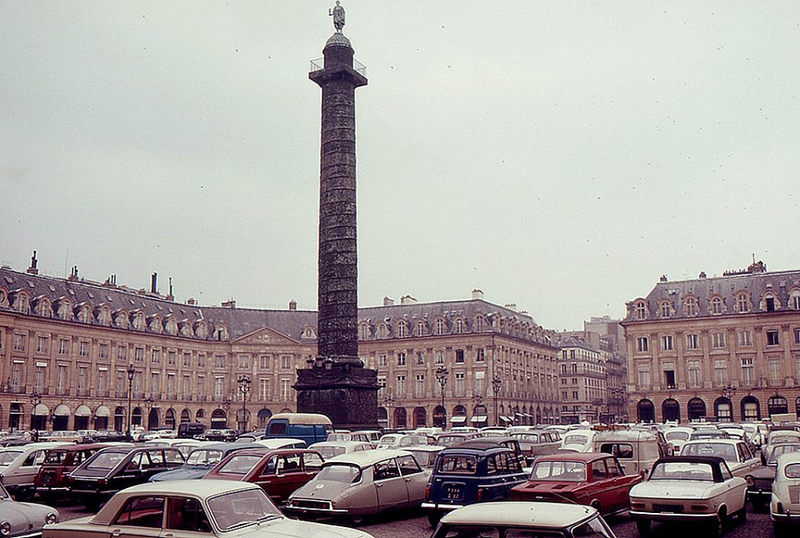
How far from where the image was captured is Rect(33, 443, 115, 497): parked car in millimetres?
17156

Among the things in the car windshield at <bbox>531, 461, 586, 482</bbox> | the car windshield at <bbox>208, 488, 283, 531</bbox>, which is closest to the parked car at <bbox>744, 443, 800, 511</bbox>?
the car windshield at <bbox>531, 461, 586, 482</bbox>

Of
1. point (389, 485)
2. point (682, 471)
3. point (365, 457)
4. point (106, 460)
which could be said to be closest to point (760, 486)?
point (682, 471)

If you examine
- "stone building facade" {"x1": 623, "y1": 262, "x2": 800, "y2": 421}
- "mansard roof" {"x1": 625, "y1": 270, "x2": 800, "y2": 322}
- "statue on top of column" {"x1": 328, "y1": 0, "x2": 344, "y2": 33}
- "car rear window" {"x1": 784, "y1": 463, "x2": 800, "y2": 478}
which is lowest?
"car rear window" {"x1": 784, "y1": 463, "x2": 800, "y2": 478}

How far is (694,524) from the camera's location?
12.0 metres

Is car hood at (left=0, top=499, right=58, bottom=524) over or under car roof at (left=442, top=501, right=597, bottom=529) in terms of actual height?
under

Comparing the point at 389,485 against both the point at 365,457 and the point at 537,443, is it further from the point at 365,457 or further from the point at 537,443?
the point at 537,443

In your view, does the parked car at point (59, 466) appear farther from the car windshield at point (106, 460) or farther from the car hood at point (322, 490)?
the car hood at point (322, 490)

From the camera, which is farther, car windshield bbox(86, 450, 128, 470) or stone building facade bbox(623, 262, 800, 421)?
stone building facade bbox(623, 262, 800, 421)

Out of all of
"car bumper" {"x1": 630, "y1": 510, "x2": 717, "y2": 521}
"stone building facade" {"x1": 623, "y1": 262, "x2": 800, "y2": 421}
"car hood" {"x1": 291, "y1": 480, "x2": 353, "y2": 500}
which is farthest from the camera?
"stone building facade" {"x1": 623, "y1": 262, "x2": 800, "y2": 421}

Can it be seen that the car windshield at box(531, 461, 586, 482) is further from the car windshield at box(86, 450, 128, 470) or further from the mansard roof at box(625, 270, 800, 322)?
the mansard roof at box(625, 270, 800, 322)

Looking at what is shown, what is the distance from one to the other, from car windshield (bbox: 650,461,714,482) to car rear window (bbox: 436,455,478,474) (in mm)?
2939

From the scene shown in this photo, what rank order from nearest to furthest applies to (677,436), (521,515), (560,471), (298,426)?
(521,515) → (560,471) → (677,436) → (298,426)

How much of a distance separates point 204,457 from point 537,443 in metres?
10.2

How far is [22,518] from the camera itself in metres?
11.1
